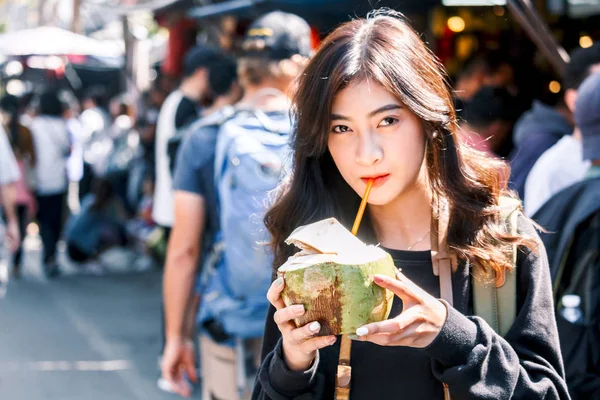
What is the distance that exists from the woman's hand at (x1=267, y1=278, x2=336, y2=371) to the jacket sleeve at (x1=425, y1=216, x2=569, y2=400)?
242mm

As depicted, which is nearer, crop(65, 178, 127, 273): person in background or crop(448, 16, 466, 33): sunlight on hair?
crop(448, 16, 466, 33): sunlight on hair

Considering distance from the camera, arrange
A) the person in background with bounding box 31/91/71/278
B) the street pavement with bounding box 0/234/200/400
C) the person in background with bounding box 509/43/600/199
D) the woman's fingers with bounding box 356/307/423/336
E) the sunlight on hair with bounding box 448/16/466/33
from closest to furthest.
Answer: the woman's fingers with bounding box 356/307/423/336 → the person in background with bounding box 509/43/600/199 → the street pavement with bounding box 0/234/200/400 → the sunlight on hair with bounding box 448/16/466/33 → the person in background with bounding box 31/91/71/278

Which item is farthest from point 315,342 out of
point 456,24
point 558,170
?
point 456,24

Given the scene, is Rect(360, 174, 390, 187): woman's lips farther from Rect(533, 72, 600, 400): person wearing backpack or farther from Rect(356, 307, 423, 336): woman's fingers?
Rect(533, 72, 600, 400): person wearing backpack

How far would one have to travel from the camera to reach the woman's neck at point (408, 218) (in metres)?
2.28

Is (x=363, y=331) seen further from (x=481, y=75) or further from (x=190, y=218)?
(x=481, y=75)

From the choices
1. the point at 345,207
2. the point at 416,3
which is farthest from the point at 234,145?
the point at 416,3

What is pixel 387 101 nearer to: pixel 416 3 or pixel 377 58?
pixel 377 58

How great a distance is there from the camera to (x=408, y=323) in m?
1.84

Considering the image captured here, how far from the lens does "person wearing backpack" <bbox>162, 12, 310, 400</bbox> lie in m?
3.42

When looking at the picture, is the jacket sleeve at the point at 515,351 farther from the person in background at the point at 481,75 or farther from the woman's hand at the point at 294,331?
the person in background at the point at 481,75

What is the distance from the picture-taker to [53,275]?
10.6 meters

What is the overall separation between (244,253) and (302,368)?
1365mm

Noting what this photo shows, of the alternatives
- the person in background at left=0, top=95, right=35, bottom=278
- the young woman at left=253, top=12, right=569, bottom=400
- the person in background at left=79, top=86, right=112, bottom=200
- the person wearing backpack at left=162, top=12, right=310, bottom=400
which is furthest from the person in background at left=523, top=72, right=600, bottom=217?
the person in background at left=79, top=86, right=112, bottom=200
